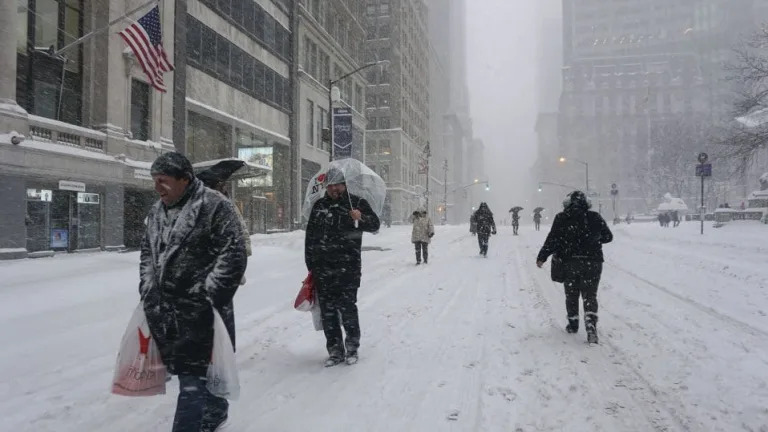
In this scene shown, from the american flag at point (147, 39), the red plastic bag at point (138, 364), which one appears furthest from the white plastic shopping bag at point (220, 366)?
the american flag at point (147, 39)

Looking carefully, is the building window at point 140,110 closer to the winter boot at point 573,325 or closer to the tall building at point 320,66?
the tall building at point 320,66

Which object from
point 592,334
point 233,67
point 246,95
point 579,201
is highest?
point 233,67

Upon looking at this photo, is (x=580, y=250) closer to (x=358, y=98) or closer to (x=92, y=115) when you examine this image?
(x=92, y=115)

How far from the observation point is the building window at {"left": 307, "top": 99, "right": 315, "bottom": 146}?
124ft

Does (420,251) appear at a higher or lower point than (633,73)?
lower

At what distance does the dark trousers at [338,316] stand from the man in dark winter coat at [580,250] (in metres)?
2.65

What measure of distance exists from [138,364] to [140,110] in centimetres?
2005

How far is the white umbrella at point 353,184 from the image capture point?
200 inches

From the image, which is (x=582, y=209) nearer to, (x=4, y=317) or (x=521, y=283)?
(x=521, y=283)

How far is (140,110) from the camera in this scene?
20.3 meters

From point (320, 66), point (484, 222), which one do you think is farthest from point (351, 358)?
point (320, 66)

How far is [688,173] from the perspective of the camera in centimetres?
6294

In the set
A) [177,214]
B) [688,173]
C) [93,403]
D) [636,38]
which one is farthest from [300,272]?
[636,38]

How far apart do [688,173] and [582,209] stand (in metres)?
67.7
